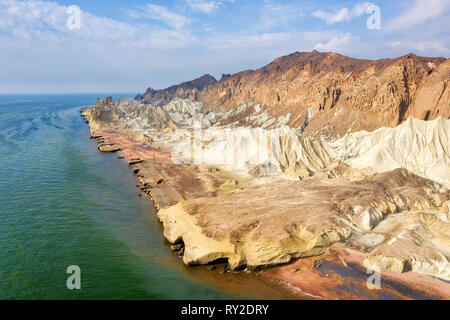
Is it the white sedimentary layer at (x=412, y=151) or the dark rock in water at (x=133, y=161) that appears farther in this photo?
the dark rock in water at (x=133, y=161)

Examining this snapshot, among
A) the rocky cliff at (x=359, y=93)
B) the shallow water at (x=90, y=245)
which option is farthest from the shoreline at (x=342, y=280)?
the rocky cliff at (x=359, y=93)

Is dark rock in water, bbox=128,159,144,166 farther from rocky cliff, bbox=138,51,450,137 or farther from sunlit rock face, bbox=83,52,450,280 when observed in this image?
rocky cliff, bbox=138,51,450,137

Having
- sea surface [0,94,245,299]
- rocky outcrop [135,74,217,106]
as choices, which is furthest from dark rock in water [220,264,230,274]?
rocky outcrop [135,74,217,106]

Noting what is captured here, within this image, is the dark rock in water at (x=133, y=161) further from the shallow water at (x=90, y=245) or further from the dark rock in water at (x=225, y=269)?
the dark rock in water at (x=225, y=269)

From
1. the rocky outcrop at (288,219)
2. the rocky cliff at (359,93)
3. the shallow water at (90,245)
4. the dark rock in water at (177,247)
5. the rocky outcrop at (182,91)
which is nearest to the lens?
the shallow water at (90,245)

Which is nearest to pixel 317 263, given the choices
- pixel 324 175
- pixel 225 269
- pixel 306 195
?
pixel 225 269
